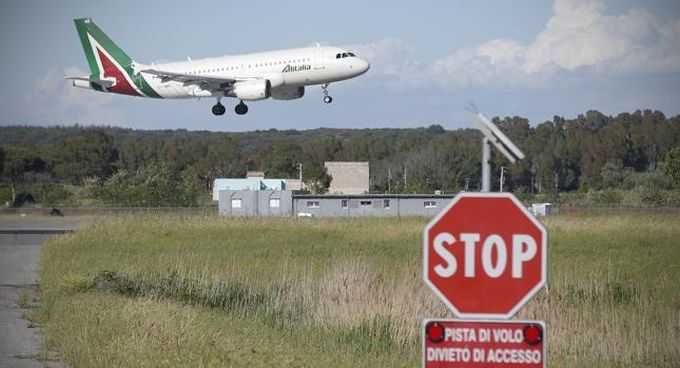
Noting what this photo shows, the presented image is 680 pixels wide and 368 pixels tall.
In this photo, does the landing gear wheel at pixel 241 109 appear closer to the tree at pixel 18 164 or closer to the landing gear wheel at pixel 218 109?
the landing gear wheel at pixel 218 109

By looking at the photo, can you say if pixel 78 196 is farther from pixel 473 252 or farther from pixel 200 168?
pixel 473 252

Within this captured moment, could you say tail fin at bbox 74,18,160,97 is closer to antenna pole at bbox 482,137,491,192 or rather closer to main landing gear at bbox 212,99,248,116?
main landing gear at bbox 212,99,248,116

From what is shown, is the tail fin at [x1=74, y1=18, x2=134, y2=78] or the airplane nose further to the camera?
the tail fin at [x1=74, y1=18, x2=134, y2=78]

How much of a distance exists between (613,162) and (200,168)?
168 feet

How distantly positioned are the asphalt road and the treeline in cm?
2126

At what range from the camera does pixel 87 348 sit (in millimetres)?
15305

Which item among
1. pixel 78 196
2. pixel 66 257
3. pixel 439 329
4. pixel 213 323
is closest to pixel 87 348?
pixel 213 323

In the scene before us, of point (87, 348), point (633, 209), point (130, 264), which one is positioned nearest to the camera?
point (87, 348)

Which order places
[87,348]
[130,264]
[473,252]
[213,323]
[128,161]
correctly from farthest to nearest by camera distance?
[128,161]
[130,264]
[213,323]
[87,348]
[473,252]

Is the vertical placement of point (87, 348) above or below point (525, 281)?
below

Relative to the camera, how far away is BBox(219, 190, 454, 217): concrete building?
8031 centimetres

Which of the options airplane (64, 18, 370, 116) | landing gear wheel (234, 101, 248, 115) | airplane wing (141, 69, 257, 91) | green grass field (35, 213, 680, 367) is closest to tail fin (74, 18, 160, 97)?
airplane (64, 18, 370, 116)

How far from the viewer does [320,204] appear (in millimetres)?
82250

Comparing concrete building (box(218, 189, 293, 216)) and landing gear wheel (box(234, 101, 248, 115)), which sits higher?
landing gear wheel (box(234, 101, 248, 115))
